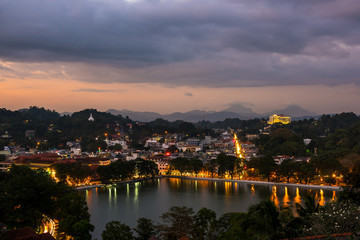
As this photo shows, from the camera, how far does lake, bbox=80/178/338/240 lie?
15367 mm

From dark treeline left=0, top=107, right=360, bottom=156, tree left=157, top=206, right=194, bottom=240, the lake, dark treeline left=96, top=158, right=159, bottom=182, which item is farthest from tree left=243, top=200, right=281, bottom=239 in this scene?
dark treeline left=0, top=107, right=360, bottom=156

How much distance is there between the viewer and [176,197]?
1886 centimetres

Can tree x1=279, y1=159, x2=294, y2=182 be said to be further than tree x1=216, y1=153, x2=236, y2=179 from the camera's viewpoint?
No

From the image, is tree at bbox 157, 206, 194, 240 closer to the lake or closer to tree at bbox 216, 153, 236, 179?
the lake

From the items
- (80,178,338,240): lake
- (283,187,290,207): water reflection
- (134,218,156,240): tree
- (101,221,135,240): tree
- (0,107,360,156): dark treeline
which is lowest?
(283,187,290,207): water reflection

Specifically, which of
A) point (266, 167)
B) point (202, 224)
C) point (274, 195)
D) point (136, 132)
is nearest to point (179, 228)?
point (202, 224)

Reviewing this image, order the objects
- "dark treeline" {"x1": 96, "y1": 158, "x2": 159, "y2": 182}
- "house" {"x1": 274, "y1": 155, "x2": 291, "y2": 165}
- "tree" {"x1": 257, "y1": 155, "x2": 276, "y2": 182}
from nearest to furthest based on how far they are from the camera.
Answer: "tree" {"x1": 257, "y1": 155, "x2": 276, "y2": 182}
"dark treeline" {"x1": 96, "y1": 158, "x2": 159, "y2": 182}
"house" {"x1": 274, "y1": 155, "x2": 291, "y2": 165}

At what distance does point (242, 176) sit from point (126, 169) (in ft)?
24.5

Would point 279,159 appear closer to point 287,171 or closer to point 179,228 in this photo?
point 287,171

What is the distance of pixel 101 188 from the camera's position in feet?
72.6

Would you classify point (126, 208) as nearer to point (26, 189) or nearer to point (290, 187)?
point (26, 189)

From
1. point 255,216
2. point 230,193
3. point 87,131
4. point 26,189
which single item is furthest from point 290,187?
point 87,131

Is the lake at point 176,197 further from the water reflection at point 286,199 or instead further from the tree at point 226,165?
the tree at point 226,165

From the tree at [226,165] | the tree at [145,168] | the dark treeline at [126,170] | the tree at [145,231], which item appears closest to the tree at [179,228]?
the tree at [145,231]
